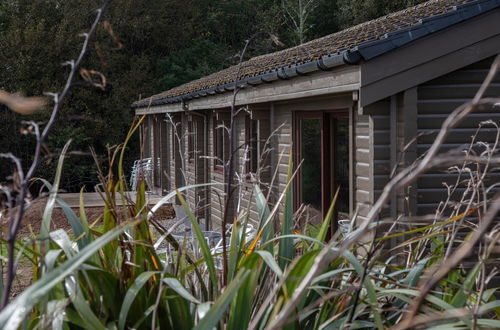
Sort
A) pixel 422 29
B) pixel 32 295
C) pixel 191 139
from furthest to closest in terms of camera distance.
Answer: pixel 191 139, pixel 422 29, pixel 32 295

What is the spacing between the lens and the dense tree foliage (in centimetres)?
2447

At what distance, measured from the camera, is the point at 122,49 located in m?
22.4

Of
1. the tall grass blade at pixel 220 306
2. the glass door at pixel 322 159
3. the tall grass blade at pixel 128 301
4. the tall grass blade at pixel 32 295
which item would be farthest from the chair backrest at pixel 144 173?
the glass door at pixel 322 159

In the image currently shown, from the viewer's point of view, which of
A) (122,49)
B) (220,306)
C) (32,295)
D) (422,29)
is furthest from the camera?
(122,49)

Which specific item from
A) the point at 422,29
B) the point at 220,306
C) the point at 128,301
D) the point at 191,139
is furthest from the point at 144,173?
the point at 191,139

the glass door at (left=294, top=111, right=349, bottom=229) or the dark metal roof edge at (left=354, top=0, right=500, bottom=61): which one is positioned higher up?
the dark metal roof edge at (left=354, top=0, right=500, bottom=61)

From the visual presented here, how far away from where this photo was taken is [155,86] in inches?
1098

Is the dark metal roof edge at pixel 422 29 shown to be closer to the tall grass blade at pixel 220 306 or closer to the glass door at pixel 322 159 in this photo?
the glass door at pixel 322 159

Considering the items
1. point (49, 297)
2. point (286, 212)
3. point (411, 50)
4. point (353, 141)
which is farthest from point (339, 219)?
point (49, 297)

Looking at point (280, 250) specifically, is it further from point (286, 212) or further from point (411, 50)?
point (411, 50)

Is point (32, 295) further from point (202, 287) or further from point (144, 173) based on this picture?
point (144, 173)

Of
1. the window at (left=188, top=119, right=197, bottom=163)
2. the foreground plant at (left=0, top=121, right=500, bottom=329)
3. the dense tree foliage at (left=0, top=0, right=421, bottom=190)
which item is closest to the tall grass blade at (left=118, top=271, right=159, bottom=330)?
the foreground plant at (left=0, top=121, right=500, bottom=329)

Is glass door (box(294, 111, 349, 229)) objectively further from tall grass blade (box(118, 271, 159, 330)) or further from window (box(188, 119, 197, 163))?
window (box(188, 119, 197, 163))

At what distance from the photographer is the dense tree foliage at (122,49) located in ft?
80.3
